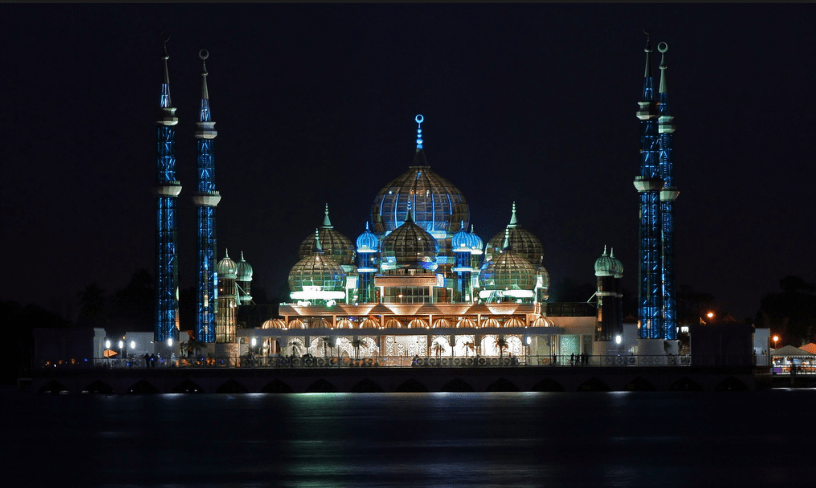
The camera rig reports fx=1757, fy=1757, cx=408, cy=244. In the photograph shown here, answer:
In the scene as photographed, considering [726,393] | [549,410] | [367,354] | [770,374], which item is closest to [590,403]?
[549,410]

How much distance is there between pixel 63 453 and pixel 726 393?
168ft

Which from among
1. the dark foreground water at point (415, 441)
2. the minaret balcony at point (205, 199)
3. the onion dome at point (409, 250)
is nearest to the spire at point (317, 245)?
the onion dome at point (409, 250)

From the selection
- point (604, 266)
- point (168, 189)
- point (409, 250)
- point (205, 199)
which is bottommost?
point (604, 266)

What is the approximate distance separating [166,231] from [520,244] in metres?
28.6

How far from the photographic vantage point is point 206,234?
120 m

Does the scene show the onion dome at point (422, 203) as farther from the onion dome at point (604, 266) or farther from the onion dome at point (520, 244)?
the onion dome at point (604, 266)

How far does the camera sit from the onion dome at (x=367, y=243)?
13212 centimetres

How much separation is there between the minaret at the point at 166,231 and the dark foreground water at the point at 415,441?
1761 centimetres

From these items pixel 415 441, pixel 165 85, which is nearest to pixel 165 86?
pixel 165 85

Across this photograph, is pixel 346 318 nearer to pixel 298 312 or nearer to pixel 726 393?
pixel 298 312

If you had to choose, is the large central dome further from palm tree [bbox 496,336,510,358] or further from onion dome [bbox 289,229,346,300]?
palm tree [bbox 496,336,510,358]

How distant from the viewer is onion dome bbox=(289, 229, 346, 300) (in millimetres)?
127562

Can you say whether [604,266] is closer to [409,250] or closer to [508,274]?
[508,274]

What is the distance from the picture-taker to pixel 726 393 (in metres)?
106
